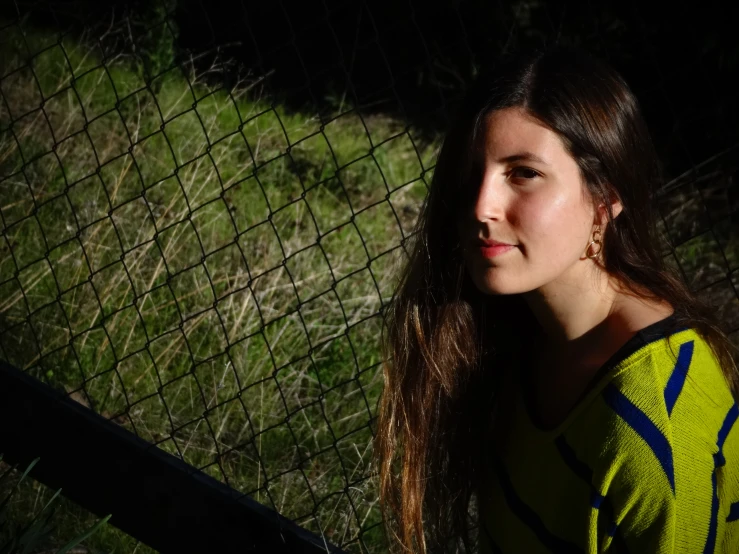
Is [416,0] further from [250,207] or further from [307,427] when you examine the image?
[307,427]

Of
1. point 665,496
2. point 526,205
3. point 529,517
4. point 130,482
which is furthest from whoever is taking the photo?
point 130,482

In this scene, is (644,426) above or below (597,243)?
below

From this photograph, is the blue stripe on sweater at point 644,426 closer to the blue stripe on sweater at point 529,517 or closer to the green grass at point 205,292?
the blue stripe on sweater at point 529,517

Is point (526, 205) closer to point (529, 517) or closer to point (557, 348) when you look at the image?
point (557, 348)

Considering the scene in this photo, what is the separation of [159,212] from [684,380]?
114 inches

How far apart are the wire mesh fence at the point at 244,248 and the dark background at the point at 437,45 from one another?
0.03 m

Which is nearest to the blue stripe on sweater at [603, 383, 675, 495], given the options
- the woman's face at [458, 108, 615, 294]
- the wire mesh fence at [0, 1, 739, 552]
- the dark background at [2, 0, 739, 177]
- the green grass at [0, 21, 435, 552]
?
the woman's face at [458, 108, 615, 294]

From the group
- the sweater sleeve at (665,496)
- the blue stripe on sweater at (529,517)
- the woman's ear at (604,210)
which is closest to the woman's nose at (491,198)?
the woman's ear at (604,210)

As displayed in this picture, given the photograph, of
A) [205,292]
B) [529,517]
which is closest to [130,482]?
Result: [529,517]

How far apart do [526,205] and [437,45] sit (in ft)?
4.82

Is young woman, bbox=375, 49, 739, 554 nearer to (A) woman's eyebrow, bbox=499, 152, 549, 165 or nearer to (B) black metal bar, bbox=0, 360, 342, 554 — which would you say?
(A) woman's eyebrow, bbox=499, 152, 549, 165

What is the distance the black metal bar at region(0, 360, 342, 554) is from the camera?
2023 millimetres

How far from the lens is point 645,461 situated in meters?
1.32

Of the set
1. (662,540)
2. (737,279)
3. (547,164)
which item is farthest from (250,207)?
(662,540)
